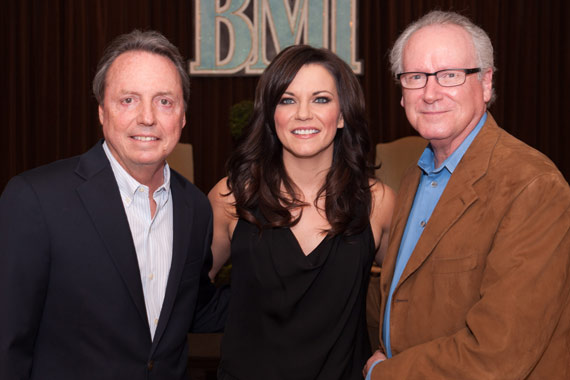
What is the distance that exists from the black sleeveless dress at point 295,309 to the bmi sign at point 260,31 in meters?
4.59

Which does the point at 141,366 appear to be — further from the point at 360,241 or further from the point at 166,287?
the point at 360,241

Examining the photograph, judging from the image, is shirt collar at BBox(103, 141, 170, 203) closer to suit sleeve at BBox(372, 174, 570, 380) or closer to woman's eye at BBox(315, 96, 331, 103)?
woman's eye at BBox(315, 96, 331, 103)

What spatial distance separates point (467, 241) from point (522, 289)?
21cm

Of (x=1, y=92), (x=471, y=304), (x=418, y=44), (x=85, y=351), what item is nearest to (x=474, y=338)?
(x=471, y=304)

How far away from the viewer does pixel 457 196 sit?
1.54 m

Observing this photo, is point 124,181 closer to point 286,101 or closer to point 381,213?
point 286,101

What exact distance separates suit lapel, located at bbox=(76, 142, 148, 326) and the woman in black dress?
0.52 m

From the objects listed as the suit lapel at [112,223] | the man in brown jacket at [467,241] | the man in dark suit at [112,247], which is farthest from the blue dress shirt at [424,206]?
the suit lapel at [112,223]

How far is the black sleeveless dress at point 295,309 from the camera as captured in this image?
1937 millimetres

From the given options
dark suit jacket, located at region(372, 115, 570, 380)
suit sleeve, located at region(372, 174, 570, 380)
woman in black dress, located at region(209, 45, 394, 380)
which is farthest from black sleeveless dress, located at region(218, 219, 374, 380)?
suit sleeve, located at region(372, 174, 570, 380)

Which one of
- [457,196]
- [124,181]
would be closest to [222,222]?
[124,181]

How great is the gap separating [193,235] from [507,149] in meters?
1.02

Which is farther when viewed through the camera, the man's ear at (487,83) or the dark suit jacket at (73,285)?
the man's ear at (487,83)

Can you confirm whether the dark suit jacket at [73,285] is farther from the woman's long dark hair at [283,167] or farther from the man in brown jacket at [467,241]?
the man in brown jacket at [467,241]
